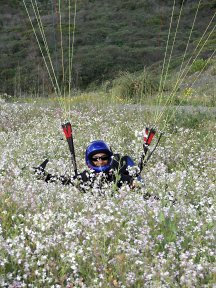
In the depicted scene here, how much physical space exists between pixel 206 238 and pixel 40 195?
1.66 meters

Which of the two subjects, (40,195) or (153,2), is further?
(153,2)

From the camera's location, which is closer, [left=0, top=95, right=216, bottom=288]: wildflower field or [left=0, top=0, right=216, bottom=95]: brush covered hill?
[left=0, top=95, right=216, bottom=288]: wildflower field

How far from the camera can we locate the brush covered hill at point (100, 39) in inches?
1596

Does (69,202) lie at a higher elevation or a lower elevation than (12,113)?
higher

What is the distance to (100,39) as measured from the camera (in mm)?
52656

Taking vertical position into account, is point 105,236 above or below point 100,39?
above

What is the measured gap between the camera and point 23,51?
47.3 meters

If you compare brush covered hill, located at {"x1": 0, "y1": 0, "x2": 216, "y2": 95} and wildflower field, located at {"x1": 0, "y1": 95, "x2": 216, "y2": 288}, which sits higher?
wildflower field, located at {"x1": 0, "y1": 95, "x2": 216, "y2": 288}

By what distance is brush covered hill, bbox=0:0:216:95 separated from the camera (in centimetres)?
4053

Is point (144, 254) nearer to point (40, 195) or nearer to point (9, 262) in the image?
point (9, 262)

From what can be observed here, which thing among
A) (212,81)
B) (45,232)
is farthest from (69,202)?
(212,81)

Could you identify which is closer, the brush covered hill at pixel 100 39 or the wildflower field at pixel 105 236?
the wildflower field at pixel 105 236

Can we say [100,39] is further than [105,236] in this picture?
Yes

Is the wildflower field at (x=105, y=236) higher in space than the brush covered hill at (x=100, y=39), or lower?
higher
